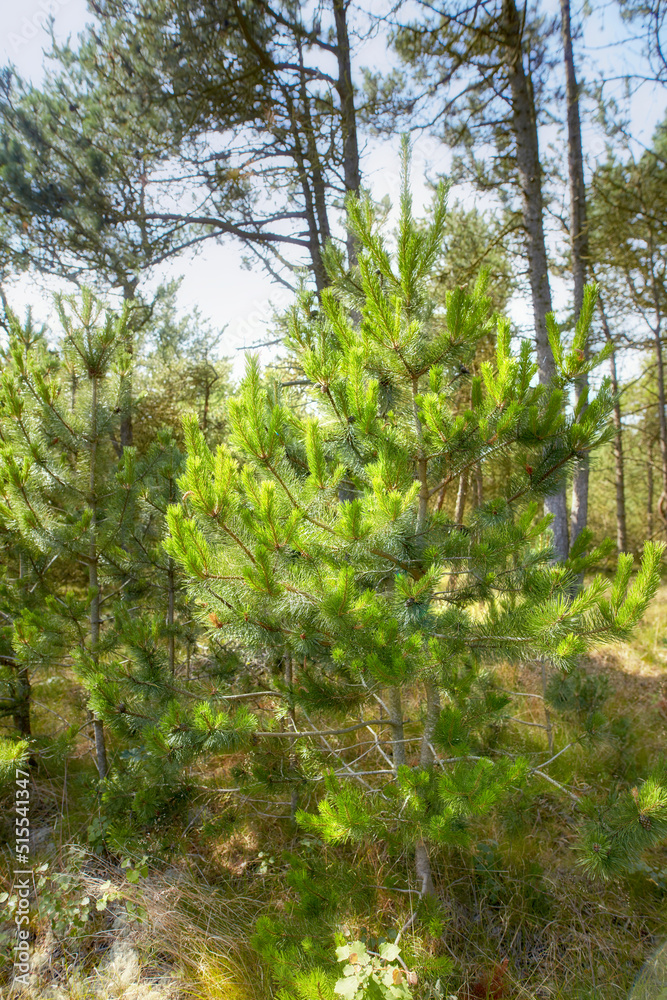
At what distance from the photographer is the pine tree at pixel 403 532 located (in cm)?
191

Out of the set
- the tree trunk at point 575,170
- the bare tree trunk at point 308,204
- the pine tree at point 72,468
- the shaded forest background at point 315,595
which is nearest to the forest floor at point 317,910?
the shaded forest background at point 315,595

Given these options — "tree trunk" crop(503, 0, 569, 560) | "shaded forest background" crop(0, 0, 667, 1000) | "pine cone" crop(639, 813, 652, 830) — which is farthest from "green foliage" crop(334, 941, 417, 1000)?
"tree trunk" crop(503, 0, 569, 560)

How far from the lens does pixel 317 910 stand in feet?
7.65

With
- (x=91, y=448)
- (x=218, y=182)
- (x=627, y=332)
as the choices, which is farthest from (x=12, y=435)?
(x=627, y=332)

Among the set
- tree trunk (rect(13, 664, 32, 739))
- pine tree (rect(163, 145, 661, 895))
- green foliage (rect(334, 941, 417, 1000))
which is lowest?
green foliage (rect(334, 941, 417, 1000))

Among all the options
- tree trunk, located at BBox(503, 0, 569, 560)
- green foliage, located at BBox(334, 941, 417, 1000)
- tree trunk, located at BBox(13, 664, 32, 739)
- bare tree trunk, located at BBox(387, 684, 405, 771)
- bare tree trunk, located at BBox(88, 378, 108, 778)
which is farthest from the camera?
tree trunk, located at BBox(503, 0, 569, 560)

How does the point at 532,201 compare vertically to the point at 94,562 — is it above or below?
above

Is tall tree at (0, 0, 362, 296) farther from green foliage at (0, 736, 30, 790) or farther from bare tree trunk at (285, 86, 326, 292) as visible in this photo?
green foliage at (0, 736, 30, 790)

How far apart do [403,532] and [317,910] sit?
75.8 inches

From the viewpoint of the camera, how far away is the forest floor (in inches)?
97.5

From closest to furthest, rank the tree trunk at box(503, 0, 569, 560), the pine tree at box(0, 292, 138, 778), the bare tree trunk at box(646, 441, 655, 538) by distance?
the pine tree at box(0, 292, 138, 778) < the tree trunk at box(503, 0, 569, 560) < the bare tree trunk at box(646, 441, 655, 538)

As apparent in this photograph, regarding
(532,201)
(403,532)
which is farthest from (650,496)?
(403,532)

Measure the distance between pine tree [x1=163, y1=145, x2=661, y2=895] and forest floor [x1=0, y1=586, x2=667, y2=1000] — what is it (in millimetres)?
705

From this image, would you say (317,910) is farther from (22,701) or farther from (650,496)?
(650,496)
